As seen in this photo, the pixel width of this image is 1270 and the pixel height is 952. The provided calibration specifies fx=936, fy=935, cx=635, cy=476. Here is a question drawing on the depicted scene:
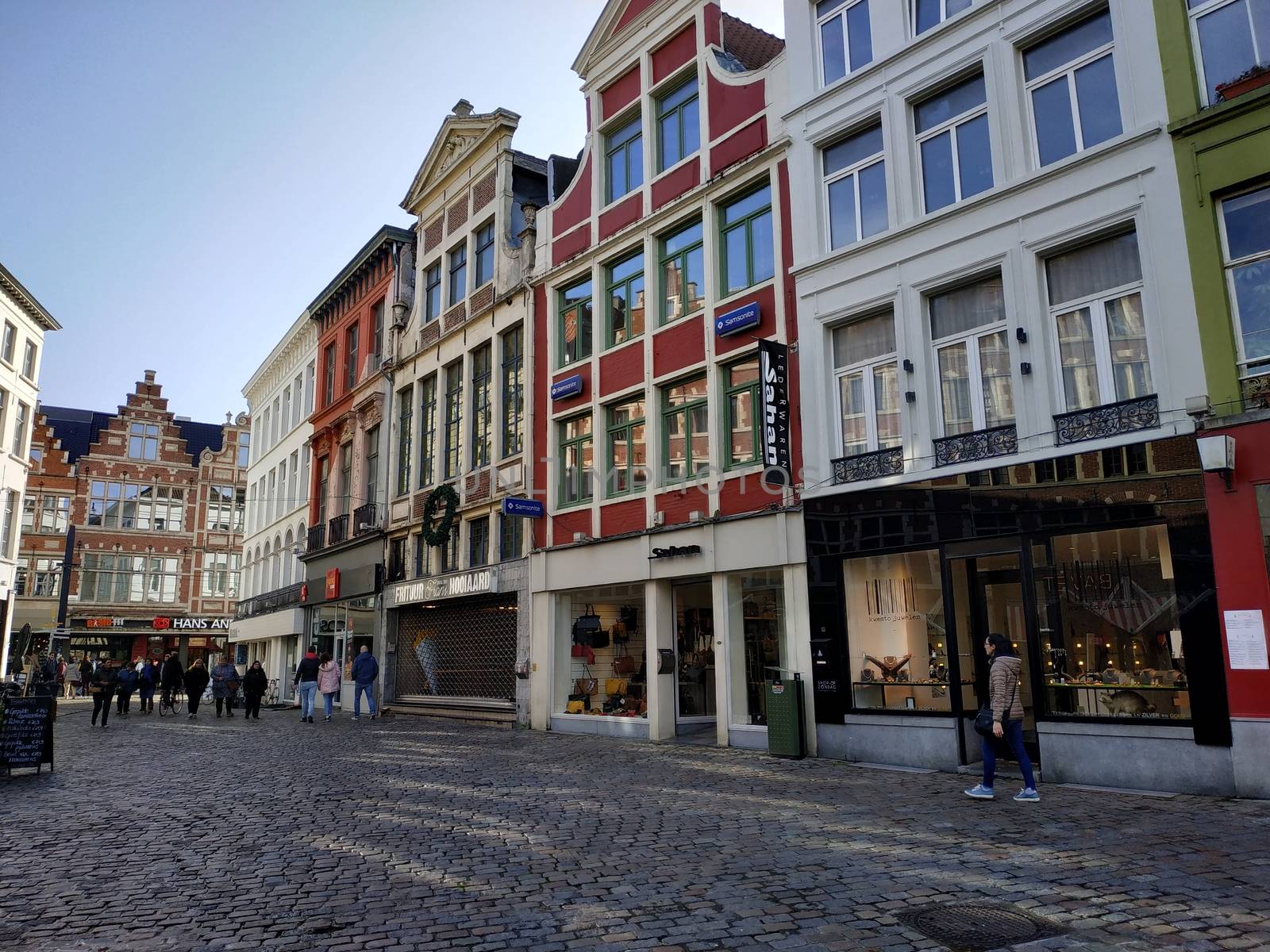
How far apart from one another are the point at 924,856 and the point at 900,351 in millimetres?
8063

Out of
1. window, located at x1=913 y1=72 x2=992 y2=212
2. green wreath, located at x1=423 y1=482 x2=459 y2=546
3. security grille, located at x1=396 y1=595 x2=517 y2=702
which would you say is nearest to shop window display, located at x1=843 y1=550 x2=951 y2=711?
window, located at x1=913 y1=72 x2=992 y2=212

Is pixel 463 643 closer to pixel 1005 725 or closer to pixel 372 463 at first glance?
pixel 372 463

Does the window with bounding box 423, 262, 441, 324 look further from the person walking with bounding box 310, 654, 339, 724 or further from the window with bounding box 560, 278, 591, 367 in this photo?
the person walking with bounding box 310, 654, 339, 724

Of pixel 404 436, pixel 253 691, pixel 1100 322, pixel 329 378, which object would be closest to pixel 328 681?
pixel 253 691

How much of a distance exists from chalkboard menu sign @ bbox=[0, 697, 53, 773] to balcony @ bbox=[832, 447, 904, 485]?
1157 cm

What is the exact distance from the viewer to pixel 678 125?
737 inches

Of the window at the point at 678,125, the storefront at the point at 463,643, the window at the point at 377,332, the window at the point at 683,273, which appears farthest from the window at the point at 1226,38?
the window at the point at 377,332

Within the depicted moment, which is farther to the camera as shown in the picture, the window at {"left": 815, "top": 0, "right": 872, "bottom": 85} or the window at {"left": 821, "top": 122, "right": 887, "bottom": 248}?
the window at {"left": 815, "top": 0, "right": 872, "bottom": 85}

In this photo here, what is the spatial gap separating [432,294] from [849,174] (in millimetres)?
16432

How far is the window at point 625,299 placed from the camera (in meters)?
19.1

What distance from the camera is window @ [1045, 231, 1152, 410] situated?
1105cm

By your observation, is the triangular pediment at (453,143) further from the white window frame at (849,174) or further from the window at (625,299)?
the white window frame at (849,174)

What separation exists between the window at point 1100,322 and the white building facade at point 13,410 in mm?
37286

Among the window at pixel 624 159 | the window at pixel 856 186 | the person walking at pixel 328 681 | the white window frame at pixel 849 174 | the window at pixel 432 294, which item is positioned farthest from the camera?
the window at pixel 432 294
